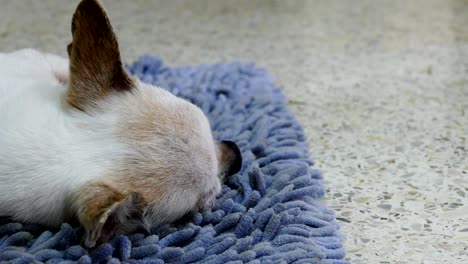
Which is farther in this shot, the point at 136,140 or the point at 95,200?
the point at 136,140

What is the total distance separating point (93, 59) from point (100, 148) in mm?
209

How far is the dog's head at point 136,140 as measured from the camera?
1295mm

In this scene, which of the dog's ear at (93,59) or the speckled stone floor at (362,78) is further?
the speckled stone floor at (362,78)

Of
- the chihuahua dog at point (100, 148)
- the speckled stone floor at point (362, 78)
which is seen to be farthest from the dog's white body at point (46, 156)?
the speckled stone floor at point (362, 78)

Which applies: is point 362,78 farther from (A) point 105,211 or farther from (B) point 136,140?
(A) point 105,211

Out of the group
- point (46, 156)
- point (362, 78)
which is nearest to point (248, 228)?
point (46, 156)

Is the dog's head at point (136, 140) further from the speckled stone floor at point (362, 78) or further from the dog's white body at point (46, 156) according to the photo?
the speckled stone floor at point (362, 78)

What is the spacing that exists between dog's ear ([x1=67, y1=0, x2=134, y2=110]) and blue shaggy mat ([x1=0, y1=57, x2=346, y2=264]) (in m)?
0.30

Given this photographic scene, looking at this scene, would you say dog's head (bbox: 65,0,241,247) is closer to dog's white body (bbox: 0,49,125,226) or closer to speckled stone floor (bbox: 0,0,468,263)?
dog's white body (bbox: 0,49,125,226)

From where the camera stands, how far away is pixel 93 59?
4.66ft

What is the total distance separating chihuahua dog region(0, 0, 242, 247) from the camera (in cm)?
130

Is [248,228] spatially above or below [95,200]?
below

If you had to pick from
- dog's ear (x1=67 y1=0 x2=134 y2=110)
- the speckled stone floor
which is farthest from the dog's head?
the speckled stone floor

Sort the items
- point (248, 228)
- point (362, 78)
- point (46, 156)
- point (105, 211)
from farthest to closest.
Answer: point (362, 78) < point (248, 228) < point (46, 156) < point (105, 211)
